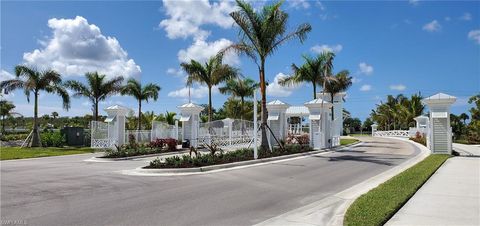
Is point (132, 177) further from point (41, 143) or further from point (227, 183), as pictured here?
point (41, 143)

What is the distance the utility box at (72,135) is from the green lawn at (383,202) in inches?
1143

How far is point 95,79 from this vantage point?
112 feet

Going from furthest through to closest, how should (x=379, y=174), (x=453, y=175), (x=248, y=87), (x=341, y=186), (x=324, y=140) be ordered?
(x=248, y=87)
(x=324, y=140)
(x=379, y=174)
(x=453, y=175)
(x=341, y=186)

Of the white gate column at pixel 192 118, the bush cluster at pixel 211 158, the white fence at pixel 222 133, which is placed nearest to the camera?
the bush cluster at pixel 211 158

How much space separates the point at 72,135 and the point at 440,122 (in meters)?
27.9

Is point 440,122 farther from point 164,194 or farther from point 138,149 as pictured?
point 164,194

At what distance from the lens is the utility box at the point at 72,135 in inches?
1334

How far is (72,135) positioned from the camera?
34000 mm

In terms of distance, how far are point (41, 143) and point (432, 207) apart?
30.9m

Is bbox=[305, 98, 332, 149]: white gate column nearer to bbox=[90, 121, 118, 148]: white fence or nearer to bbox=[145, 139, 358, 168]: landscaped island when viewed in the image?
bbox=[145, 139, 358, 168]: landscaped island

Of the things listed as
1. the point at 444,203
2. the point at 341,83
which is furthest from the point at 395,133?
the point at 444,203

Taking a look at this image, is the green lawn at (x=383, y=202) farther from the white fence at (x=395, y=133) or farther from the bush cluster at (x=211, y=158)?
the white fence at (x=395, y=133)

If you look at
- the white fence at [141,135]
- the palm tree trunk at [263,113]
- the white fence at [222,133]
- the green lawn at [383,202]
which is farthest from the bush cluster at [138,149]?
the green lawn at [383,202]

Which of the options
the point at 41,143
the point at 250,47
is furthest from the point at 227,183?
Result: the point at 41,143
